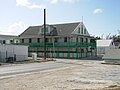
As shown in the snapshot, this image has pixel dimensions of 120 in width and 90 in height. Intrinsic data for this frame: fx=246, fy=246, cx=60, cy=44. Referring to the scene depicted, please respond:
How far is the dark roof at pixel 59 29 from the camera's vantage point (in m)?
63.8

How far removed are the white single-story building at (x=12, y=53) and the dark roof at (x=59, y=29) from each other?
17730 mm

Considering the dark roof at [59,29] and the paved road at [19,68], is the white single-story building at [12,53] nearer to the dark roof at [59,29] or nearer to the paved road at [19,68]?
the paved road at [19,68]

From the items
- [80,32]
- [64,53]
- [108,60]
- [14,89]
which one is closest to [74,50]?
[64,53]

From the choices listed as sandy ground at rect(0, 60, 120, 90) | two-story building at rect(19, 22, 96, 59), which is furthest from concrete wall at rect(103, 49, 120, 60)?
sandy ground at rect(0, 60, 120, 90)

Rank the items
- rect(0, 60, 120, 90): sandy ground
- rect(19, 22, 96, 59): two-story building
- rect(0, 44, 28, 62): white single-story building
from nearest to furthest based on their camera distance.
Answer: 1. rect(0, 60, 120, 90): sandy ground
2. rect(0, 44, 28, 62): white single-story building
3. rect(19, 22, 96, 59): two-story building

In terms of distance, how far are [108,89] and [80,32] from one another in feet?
176

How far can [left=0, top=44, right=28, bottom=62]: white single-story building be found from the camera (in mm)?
43094

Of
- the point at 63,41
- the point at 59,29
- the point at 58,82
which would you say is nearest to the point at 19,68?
the point at 58,82

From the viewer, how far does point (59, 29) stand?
6681 cm

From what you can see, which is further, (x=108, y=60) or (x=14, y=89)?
→ (x=108, y=60)

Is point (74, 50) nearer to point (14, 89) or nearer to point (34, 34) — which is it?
point (34, 34)

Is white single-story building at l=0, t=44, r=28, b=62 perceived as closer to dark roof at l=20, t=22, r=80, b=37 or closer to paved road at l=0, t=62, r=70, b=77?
paved road at l=0, t=62, r=70, b=77

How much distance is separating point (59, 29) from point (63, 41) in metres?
4.95

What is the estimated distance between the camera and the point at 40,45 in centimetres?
6419
